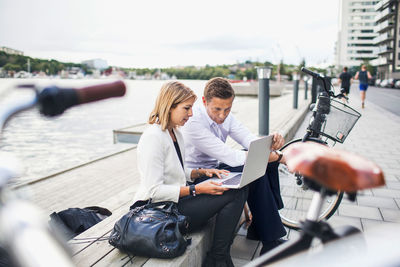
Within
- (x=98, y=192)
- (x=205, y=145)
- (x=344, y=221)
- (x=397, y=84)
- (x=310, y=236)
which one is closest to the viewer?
(x=310, y=236)

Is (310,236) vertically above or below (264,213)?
above

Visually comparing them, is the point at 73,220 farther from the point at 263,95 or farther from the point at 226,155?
the point at 263,95

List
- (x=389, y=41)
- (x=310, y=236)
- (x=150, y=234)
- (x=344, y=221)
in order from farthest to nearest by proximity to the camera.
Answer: (x=389, y=41)
(x=344, y=221)
(x=150, y=234)
(x=310, y=236)

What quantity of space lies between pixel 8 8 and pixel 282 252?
155cm

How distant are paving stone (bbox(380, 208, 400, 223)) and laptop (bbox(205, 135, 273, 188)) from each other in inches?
71.2

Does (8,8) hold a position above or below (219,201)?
above

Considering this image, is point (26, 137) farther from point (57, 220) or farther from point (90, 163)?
point (57, 220)

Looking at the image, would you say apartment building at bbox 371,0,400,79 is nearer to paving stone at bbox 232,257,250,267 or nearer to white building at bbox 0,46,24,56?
paving stone at bbox 232,257,250,267

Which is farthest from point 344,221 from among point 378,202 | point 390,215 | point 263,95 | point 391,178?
point 263,95

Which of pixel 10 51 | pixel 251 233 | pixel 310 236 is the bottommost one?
pixel 251 233

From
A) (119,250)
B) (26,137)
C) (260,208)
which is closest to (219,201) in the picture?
(260,208)

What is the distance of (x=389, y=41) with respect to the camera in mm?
68188

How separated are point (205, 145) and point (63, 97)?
208 cm

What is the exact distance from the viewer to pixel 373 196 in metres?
4.20
